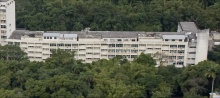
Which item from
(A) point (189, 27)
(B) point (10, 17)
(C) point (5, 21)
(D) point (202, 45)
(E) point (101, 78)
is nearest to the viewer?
(E) point (101, 78)

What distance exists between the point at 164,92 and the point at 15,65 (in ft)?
49.9

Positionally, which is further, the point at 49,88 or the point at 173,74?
the point at 173,74

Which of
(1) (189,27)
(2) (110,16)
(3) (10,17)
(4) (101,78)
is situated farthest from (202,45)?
(3) (10,17)

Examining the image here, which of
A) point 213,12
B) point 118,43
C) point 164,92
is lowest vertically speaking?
point 164,92

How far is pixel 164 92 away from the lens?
→ 4678 centimetres

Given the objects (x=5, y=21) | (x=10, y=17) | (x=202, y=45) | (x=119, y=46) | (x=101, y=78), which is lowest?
(x=101, y=78)

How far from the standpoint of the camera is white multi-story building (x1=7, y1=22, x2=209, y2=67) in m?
54.8

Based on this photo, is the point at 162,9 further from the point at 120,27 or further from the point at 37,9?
the point at 37,9

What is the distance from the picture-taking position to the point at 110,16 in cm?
6600

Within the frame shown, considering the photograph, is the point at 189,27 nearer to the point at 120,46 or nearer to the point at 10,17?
the point at 120,46

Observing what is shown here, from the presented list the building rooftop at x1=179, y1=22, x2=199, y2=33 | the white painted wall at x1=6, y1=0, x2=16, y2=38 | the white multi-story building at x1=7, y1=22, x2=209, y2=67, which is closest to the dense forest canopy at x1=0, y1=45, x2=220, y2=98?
the white multi-story building at x1=7, y1=22, x2=209, y2=67

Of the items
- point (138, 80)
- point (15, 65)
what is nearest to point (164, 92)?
point (138, 80)

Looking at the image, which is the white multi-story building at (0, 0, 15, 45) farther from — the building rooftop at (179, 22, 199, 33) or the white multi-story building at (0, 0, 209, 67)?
the building rooftop at (179, 22, 199, 33)

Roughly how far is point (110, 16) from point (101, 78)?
1896 cm
